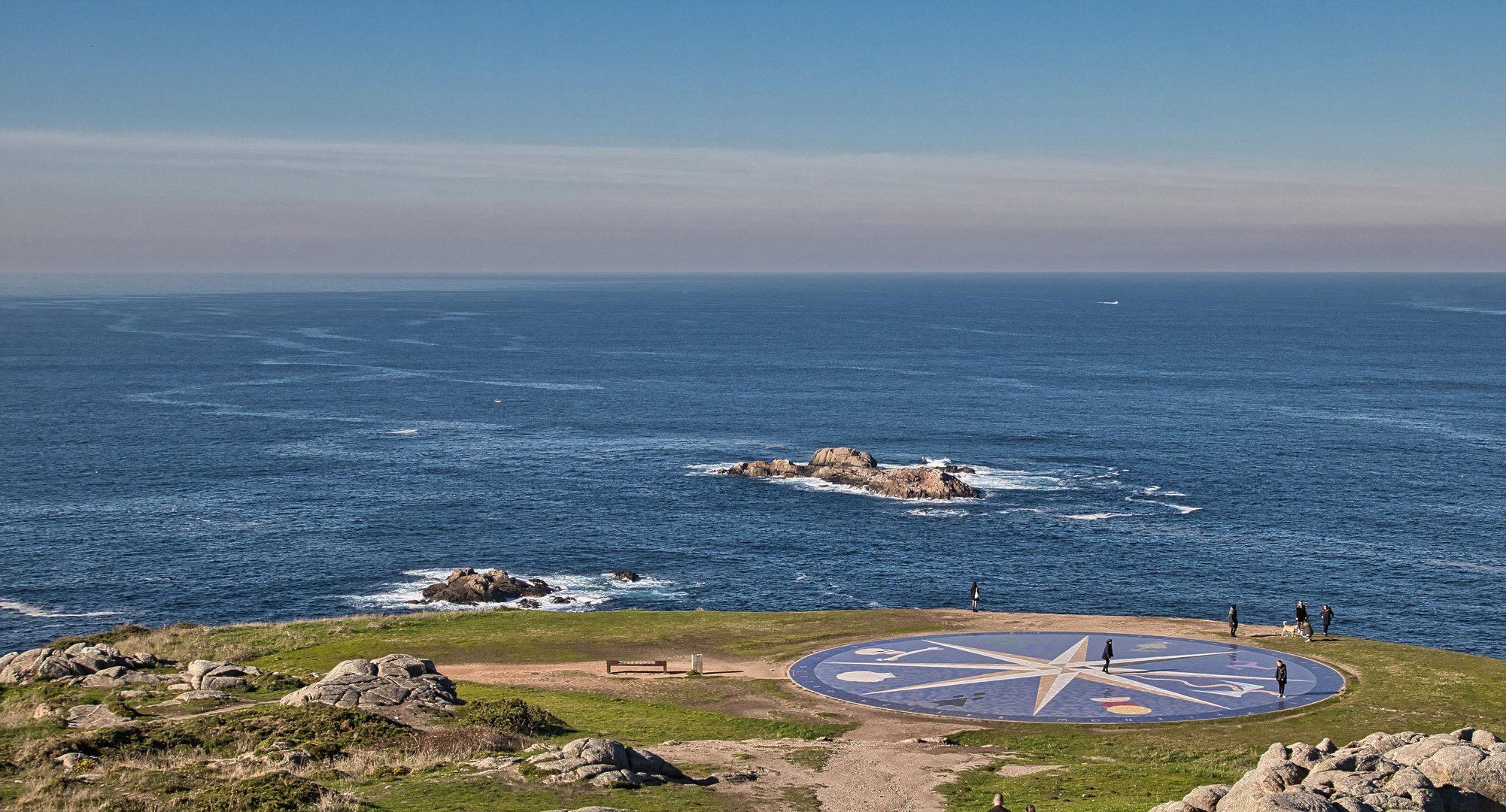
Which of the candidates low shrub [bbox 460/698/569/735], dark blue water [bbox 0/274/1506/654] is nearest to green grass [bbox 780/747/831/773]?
low shrub [bbox 460/698/569/735]

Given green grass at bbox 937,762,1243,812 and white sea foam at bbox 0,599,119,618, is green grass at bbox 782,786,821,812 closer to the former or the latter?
green grass at bbox 937,762,1243,812

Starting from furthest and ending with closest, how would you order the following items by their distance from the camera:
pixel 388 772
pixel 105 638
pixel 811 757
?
1. pixel 105 638
2. pixel 811 757
3. pixel 388 772

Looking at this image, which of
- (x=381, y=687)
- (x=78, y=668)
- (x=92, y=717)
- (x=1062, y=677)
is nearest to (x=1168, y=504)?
(x=1062, y=677)

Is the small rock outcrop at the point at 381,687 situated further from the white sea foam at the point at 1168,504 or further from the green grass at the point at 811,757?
the white sea foam at the point at 1168,504

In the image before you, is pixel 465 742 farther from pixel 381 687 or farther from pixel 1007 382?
pixel 1007 382

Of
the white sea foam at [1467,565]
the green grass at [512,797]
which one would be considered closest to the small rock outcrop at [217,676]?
the green grass at [512,797]

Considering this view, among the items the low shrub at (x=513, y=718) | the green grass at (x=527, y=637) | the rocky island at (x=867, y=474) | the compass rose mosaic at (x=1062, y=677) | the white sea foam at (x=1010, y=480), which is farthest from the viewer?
the white sea foam at (x=1010, y=480)
